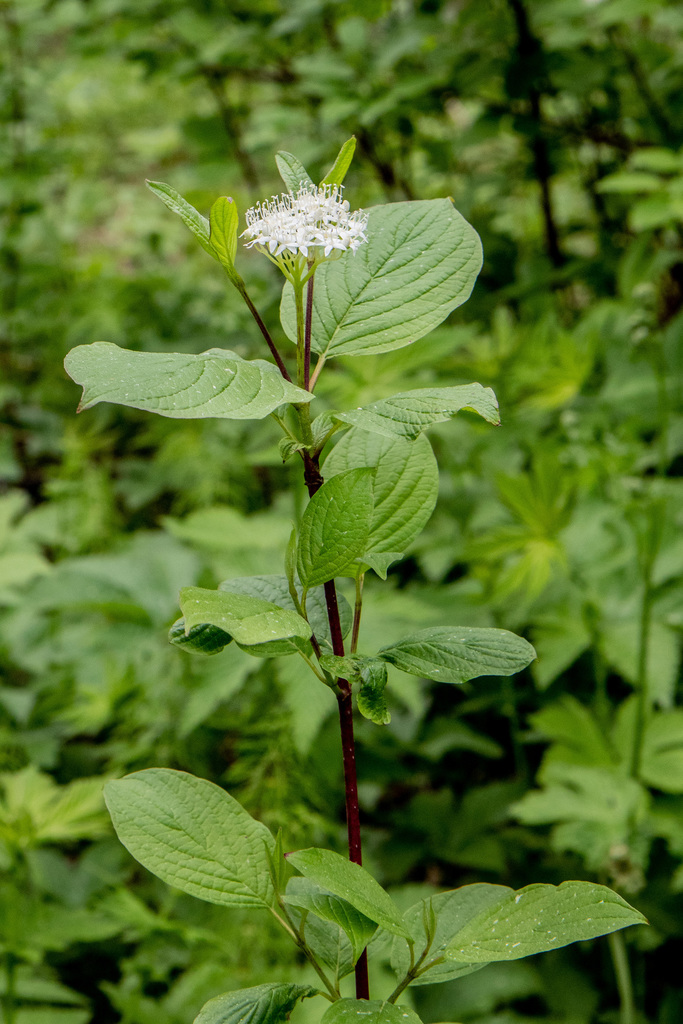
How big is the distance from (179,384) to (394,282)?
0.18 m

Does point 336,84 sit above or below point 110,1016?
above

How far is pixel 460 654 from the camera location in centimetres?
48

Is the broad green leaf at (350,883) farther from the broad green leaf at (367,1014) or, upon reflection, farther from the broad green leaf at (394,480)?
the broad green leaf at (394,480)

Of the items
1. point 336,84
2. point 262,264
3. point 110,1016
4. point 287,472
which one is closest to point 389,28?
point 336,84

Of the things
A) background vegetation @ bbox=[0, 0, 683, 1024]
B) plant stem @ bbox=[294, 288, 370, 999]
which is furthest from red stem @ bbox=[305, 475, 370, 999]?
background vegetation @ bbox=[0, 0, 683, 1024]

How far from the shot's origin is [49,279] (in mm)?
2699

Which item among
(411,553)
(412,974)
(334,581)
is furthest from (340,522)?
(411,553)

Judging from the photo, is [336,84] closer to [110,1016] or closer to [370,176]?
[370,176]

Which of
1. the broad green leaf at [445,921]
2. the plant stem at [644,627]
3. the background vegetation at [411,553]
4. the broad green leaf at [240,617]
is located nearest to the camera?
the broad green leaf at [240,617]

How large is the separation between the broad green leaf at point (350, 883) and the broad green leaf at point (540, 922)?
0.04m

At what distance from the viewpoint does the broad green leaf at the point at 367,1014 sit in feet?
1.43

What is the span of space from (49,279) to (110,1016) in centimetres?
219

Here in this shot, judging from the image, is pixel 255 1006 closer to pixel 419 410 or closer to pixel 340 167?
pixel 419 410

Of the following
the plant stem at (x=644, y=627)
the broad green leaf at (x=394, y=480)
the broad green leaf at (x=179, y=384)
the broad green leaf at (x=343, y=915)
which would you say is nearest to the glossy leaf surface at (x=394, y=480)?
the broad green leaf at (x=394, y=480)
